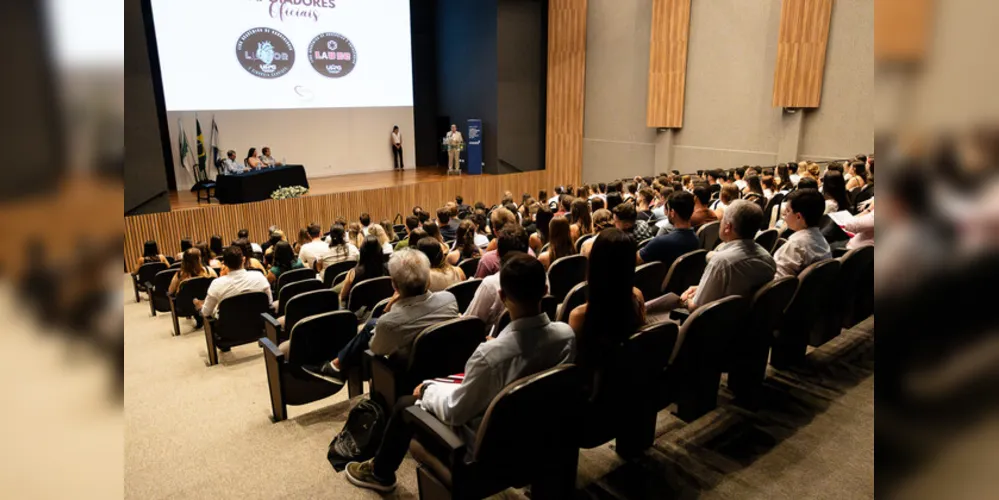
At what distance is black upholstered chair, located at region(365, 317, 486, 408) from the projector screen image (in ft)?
31.8

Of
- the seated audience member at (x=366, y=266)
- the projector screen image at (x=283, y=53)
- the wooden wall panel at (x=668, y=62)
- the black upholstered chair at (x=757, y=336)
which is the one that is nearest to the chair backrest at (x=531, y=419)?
the black upholstered chair at (x=757, y=336)

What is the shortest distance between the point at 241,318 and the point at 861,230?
405 cm

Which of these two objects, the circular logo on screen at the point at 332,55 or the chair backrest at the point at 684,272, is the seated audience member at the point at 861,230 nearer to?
the chair backrest at the point at 684,272

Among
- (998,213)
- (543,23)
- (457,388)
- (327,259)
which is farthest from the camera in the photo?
(543,23)

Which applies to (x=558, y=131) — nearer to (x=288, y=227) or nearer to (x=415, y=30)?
(x=415, y=30)

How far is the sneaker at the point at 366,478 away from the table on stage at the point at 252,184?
7.87m

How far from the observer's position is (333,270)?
16.5 feet

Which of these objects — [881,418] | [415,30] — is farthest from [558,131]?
[881,418]

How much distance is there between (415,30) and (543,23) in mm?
3242

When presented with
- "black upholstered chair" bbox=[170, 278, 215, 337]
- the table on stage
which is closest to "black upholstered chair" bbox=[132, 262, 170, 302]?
"black upholstered chair" bbox=[170, 278, 215, 337]

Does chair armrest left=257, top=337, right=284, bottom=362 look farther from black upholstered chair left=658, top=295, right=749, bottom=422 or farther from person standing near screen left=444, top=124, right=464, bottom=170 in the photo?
person standing near screen left=444, top=124, right=464, bottom=170

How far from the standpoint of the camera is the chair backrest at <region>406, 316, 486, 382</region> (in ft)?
8.57

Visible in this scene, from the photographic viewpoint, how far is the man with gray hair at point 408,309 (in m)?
2.71

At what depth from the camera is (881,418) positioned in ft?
1.19
